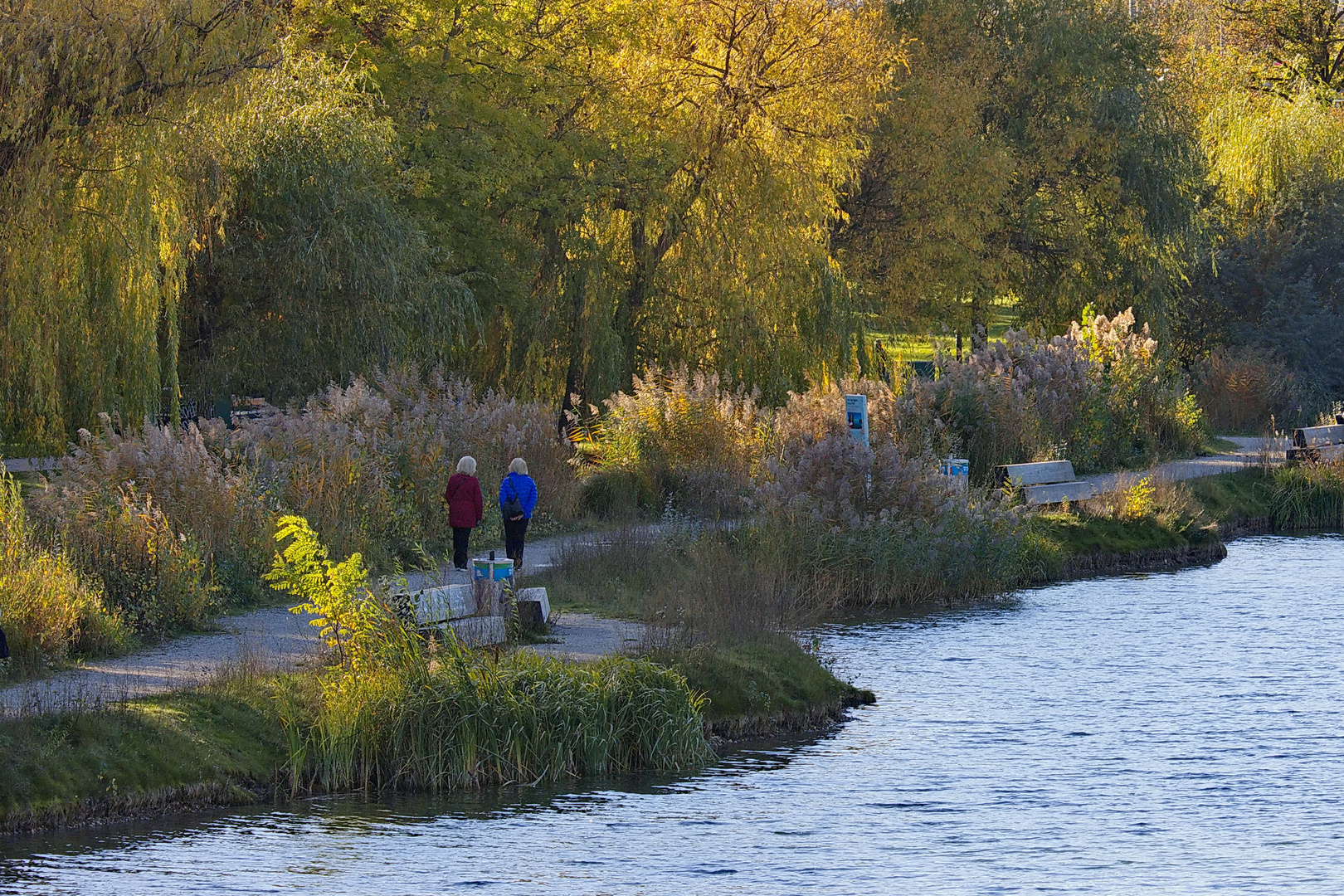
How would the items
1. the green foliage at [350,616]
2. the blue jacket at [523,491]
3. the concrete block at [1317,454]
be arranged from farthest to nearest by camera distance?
the concrete block at [1317,454], the blue jacket at [523,491], the green foliage at [350,616]

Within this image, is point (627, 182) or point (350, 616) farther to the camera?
point (627, 182)

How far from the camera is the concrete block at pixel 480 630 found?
14.6m

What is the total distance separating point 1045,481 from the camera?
85.6ft

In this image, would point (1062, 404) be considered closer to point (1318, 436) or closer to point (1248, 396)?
point (1318, 436)

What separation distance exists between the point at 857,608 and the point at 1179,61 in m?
35.9

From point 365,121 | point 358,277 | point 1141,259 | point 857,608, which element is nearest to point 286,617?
point 857,608

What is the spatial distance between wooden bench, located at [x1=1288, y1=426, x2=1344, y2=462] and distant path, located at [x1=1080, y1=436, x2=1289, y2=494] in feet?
1.71

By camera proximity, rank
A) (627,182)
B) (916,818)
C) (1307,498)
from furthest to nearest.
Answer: (627,182), (1307,498), (916,818)

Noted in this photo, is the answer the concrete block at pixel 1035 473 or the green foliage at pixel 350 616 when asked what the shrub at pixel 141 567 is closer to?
the green foliage at pixel 350 616

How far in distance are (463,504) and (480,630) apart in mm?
3576

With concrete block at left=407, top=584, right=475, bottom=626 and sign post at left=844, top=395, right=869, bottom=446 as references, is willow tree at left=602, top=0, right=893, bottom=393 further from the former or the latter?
concrete block at left=407, top=584, right=475, bottom=626

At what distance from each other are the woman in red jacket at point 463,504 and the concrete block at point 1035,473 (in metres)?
9.47

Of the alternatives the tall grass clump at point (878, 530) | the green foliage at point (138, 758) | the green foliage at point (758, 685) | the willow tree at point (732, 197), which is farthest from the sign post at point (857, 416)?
the green foliage at point (138, 758)

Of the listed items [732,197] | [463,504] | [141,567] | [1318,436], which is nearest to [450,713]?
[141,567]
